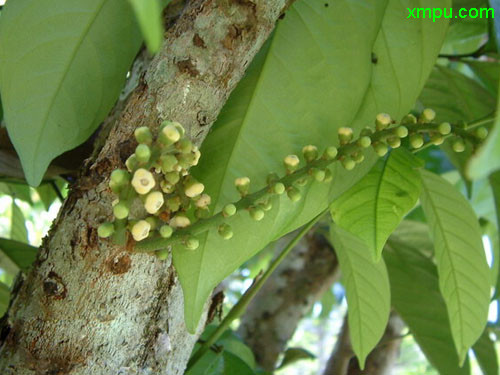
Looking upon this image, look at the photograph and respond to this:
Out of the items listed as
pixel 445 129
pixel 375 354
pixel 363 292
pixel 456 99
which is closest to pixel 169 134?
pixel 445 129

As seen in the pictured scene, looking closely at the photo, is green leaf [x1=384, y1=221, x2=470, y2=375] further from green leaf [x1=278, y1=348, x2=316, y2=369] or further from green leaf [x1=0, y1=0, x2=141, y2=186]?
green leaf [x1=0, y1=0, x2=141, y2=186]

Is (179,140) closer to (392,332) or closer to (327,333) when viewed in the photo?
(392,332)

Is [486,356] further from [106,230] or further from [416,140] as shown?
[106,230]

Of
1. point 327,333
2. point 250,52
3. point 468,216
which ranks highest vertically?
point 250,52

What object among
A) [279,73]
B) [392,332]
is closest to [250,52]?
[279,73]

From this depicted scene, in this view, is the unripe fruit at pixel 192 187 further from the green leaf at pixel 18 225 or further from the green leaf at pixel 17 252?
the green leaf at pixel 18 225

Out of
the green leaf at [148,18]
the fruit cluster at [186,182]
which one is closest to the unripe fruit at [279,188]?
the fruit cluster at [186,182]

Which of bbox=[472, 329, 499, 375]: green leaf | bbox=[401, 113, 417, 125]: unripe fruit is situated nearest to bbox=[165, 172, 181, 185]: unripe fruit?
bbox=[401, 113, 417, 125]: unripe fruit
